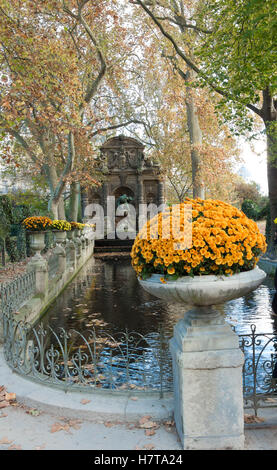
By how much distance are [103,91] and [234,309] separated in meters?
23.6

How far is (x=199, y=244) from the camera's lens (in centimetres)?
317

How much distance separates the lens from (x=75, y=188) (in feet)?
88.9

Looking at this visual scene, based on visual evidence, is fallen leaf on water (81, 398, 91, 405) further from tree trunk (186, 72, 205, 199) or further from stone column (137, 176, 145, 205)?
stone column (137, 176, 145, 205)

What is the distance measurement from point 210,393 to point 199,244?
1.23 metres

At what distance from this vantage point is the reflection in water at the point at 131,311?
7.57 metres

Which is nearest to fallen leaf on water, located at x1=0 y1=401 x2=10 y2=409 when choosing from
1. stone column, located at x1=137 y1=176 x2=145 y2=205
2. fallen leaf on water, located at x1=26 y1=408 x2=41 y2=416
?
fallen leaf on water, located at x1=26 y1=408 x2=41 y2=416

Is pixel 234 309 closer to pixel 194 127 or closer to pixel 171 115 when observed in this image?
pixel 194 127

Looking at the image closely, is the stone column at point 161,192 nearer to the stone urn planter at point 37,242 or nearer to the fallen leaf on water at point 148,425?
the stone urn planter at point 37,242

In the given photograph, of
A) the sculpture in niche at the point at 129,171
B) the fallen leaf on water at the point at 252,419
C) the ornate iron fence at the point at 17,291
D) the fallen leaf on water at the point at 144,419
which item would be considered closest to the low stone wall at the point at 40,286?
the ornate iron fence at the point at 17,291

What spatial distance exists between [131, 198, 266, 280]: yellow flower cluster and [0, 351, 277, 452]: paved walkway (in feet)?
4.56

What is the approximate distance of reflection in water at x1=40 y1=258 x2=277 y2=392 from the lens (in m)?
7.57

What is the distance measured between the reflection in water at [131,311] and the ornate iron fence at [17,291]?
2.53 feet

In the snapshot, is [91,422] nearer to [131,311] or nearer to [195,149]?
[131,311]
